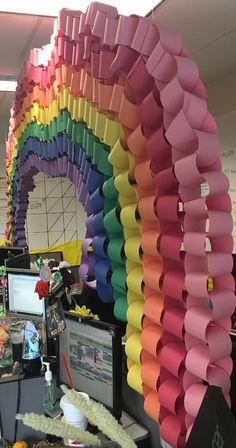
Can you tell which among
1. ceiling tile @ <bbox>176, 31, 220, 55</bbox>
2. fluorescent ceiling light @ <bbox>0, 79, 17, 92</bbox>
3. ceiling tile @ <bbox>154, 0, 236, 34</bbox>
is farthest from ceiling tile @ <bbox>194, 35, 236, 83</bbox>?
fluorescent ceiling light @ <bbox>0, 79, 17, 92</bbox>

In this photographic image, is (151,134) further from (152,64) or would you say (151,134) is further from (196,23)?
(196,23)

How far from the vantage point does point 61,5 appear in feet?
9.49

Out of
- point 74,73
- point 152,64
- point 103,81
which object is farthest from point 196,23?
point 152,64

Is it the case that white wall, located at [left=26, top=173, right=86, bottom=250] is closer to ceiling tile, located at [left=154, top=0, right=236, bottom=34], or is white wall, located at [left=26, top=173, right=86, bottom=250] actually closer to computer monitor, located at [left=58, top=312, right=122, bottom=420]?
ceiling tile, located at [left=154, top=0, right=236, bottom=34]

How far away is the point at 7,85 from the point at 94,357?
4.36 metres

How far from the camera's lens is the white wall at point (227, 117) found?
507 centimetres

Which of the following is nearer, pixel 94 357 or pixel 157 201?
pixel 157 201

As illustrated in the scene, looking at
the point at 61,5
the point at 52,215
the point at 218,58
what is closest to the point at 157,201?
the point at 61,5

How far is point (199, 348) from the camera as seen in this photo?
113 cm

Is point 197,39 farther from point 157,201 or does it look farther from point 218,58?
point 157,201

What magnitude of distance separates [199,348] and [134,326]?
0.35 metres

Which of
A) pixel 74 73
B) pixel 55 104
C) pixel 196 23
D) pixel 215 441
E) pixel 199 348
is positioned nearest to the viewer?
pixel 215 441

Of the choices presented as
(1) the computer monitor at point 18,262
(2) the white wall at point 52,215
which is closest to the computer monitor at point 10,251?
(1) the computer monitor at point 18,262

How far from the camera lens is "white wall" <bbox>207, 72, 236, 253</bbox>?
5.07 m
